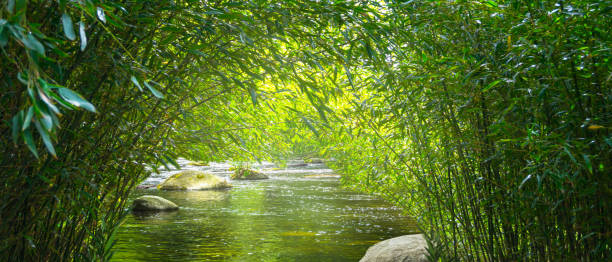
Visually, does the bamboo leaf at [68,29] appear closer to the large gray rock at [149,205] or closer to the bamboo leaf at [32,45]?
the bamboo leaf at [32,45]

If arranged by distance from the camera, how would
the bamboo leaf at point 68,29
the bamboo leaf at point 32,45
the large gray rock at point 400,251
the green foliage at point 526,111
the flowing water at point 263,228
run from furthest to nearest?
the flowing water at point 263,228
the large gray rock at point 400,251
the green foliage at point 526,111
the bamboo leaf at point 68,29
the bamboo leaf at point 32,45

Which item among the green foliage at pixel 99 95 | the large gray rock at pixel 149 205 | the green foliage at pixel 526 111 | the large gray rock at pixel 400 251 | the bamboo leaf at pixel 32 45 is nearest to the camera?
the bamboo leaf at pixel 32 45

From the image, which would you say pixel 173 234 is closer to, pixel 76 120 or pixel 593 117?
pixel 76 120

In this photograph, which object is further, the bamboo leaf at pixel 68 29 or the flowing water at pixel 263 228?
the flowing water at pixel 263 228

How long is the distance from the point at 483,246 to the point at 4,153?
2798 mm

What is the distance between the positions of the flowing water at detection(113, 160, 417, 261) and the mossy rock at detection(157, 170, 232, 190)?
0.93m

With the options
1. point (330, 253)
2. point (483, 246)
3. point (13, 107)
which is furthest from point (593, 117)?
A: point (330, 253)

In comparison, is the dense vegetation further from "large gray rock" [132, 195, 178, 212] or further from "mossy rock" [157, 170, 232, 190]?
"mossy rock" [157, 170, 232, 190]

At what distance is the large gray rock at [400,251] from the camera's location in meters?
5.00

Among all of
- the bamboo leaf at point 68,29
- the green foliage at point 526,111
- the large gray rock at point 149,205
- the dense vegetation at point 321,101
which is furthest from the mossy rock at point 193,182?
the bamboo leaf at point 68,29

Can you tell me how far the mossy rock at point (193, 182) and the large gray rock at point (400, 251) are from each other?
901 cm

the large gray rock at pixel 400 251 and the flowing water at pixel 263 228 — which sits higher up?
the large gray rock at pixel 400 251

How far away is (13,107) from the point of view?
68.2 inches

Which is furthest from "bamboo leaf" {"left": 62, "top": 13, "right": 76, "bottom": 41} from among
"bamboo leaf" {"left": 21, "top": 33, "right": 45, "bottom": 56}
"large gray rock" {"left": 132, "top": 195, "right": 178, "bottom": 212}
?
"large gray rock" {"left": 132, "top": 195, "right": 178, "bottom": 212}
